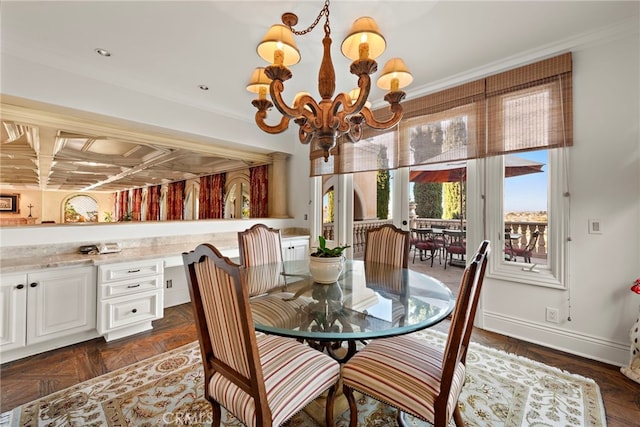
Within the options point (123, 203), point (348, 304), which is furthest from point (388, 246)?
point (123, 203)

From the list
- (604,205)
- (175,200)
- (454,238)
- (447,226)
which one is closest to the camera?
(604,205)

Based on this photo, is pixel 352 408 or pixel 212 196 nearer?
pixel 352 408

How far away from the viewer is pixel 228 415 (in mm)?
1588

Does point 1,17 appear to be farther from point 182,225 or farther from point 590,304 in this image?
point 590,304

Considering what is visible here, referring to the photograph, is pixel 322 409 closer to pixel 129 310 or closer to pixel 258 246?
pixel 258 246

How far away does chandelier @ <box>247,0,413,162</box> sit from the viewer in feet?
4.83

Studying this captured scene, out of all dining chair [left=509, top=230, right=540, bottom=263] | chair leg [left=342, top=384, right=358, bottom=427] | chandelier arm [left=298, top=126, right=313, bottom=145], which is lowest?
chair leg [left=342, top=384, right=358, bottom=427]

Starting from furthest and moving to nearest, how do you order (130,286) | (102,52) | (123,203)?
(123,203) < (130,286) < (102,52)

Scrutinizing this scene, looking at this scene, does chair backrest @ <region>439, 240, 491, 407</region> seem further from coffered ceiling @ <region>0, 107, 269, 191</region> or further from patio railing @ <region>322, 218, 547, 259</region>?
coffered ceiling @ <region>0, 107, 269, 191</region>

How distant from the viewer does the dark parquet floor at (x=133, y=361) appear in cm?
168

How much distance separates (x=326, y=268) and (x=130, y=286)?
2.03 metres

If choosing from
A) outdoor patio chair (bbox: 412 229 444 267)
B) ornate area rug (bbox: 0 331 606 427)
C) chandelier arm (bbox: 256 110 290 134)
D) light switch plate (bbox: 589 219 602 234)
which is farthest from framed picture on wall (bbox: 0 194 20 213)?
light switch plate (bbox: 589 219 602 234)

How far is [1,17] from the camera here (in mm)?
1875

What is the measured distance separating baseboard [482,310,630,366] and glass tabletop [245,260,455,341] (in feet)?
4.41
